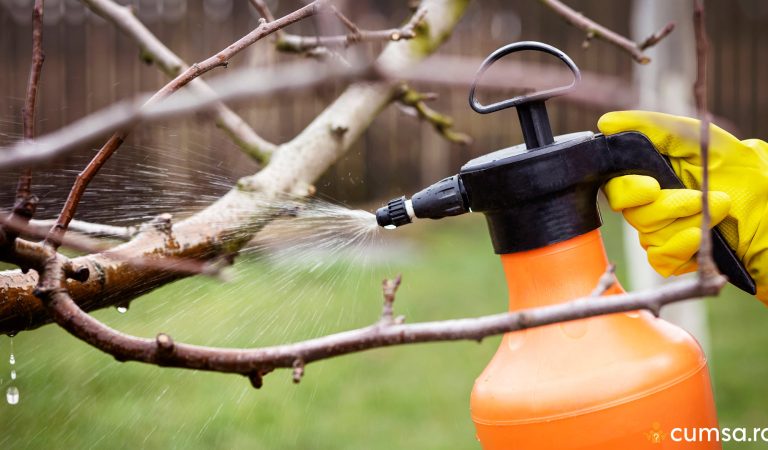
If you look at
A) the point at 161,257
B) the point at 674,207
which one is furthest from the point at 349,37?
the point at 674,207

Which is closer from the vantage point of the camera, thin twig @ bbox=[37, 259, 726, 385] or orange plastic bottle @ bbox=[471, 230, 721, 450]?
thin twig @ bbox=[37, 259, 726, 385]

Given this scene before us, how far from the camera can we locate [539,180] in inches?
35.7

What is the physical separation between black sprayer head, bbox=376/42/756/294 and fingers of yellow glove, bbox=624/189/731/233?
27 millimetres

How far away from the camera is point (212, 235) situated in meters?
1.19

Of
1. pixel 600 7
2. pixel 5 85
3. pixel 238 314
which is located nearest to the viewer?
pixel 238 314

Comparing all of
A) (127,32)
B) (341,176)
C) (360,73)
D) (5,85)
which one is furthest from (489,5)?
(360,73)

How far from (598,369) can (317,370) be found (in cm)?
302

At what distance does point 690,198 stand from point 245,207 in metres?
0.66

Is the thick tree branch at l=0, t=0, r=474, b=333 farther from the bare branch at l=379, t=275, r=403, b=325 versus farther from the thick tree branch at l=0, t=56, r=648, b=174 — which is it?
the bare branch at l=379, t=275, r=403, b=325

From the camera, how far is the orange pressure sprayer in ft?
2.82

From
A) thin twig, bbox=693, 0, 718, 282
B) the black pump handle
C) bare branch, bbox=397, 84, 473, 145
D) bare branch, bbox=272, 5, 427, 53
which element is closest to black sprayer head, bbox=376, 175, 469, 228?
the black pump handle

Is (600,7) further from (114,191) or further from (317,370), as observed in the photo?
(114,191)

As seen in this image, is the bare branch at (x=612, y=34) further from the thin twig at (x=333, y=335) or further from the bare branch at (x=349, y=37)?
the thin twig at (x=333, y=335)

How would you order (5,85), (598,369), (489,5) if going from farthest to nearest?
1. (489,5)
2. (5,85)
3. (598,369)
